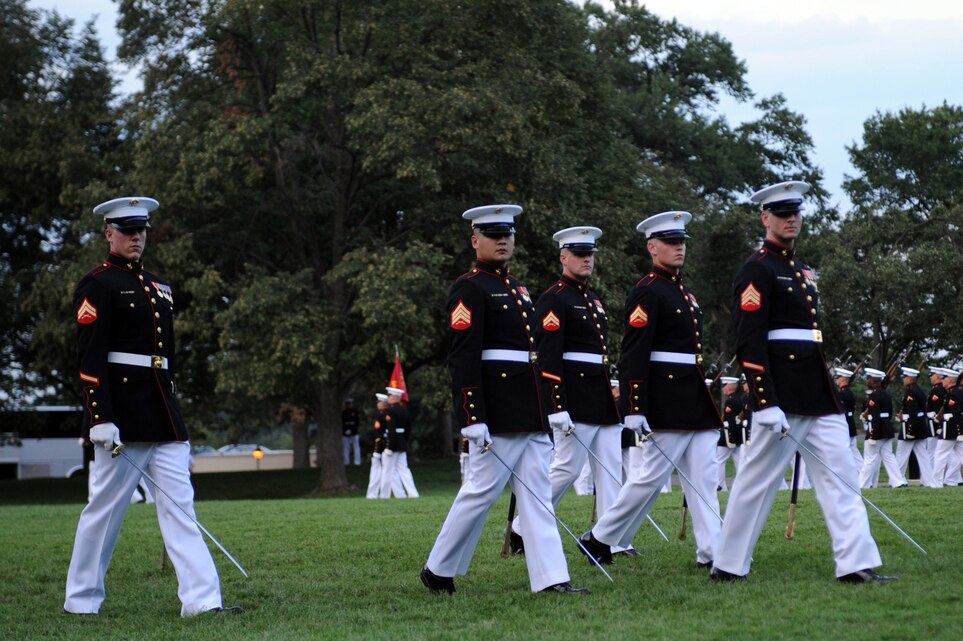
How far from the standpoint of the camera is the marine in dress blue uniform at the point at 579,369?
10586 mm

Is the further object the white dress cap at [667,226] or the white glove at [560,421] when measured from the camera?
the white dress cap at [667,226]

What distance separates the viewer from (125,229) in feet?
28.2

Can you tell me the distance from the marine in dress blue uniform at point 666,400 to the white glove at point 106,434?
353 centimetres

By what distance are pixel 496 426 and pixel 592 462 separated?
2.61 metres

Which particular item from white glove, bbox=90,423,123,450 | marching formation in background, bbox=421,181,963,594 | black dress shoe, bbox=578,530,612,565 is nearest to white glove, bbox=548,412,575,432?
marching formation in background, bbox=421,181,963,594

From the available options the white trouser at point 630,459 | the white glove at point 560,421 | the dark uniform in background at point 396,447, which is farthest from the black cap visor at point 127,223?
the dark uniform in background at point 396,447

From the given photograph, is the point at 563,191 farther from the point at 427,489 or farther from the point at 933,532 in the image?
the point at 933,532

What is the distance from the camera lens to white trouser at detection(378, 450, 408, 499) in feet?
84.5

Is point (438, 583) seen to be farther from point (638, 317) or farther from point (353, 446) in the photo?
point (353, 446)

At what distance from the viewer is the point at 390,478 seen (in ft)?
84.6

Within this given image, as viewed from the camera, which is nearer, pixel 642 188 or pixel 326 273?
pixel 326 273

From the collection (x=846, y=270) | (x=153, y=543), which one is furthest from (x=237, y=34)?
(x=153, y=543)

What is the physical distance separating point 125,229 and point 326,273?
22.1 meters

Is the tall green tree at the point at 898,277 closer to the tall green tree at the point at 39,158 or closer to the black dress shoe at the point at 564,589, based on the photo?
the tall green tree at the point at 39,158
